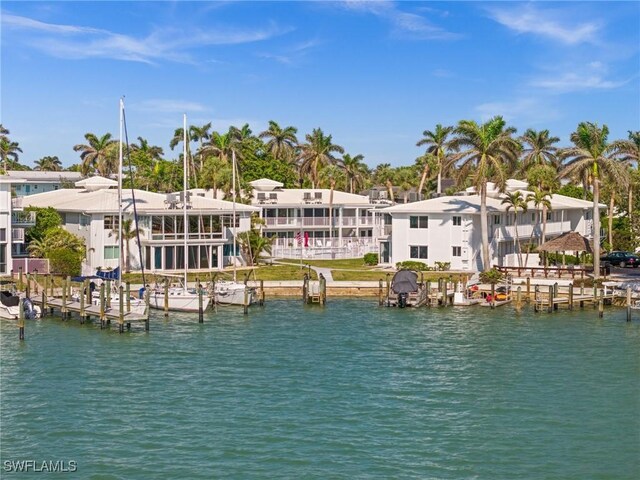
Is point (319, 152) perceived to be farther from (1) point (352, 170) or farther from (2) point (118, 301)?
(2) point (118, 301)

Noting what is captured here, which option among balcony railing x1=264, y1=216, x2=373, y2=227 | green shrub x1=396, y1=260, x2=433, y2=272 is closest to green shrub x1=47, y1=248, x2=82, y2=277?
green shrub x1=396, y1=260, x2=433, y2=272

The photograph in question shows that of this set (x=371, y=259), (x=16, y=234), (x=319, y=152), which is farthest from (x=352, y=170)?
(x=16, y=234)

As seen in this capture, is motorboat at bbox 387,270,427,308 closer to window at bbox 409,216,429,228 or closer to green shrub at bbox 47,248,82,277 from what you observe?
window at bbox 409,216,429,228

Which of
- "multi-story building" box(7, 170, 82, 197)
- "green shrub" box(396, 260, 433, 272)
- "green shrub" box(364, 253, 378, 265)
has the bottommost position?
"green shrub" box(396, 260, 433, 272)

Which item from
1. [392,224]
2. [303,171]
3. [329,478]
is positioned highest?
[303,171]

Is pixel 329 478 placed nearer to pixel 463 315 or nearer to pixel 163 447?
pixel 163 447

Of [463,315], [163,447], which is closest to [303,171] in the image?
[463,315]
